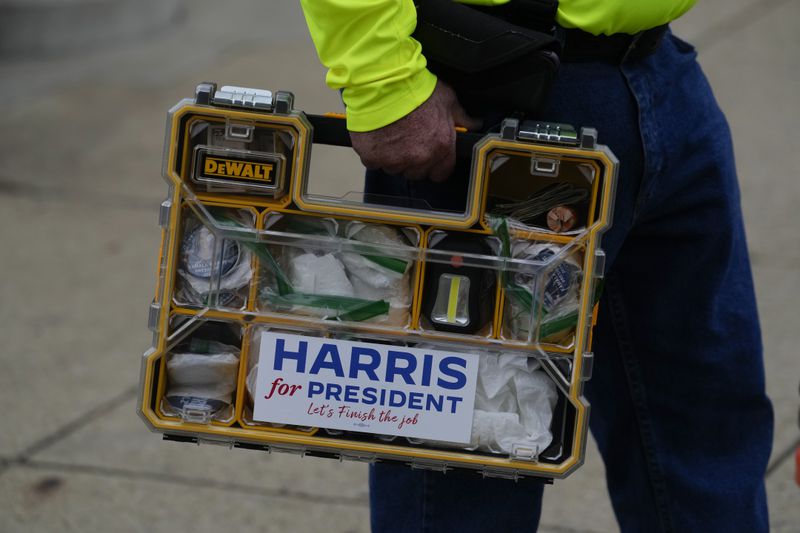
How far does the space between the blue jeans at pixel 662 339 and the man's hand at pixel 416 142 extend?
0.54 feet

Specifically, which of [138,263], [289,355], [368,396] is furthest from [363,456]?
[138,263]

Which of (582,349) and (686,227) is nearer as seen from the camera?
(582,349)

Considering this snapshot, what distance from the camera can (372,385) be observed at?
5.74ft

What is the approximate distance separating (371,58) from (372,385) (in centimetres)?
51

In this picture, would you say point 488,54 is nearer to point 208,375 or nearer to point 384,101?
point 384,101

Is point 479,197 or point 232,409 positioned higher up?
point 479,197

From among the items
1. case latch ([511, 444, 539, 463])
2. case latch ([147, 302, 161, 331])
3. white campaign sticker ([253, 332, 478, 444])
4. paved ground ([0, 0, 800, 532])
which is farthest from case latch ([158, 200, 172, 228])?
paved ground ([0, 0, 800, 532])

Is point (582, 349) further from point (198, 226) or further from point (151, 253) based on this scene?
point (151, 253)

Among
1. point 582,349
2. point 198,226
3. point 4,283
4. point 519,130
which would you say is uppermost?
point 519,130

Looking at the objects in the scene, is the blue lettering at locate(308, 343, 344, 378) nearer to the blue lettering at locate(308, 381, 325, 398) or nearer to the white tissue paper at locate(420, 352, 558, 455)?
the blue lettering at locate(308, 381, 325, 398)

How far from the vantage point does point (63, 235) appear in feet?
15.9

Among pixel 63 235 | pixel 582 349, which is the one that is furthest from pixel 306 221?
pixel 63 235

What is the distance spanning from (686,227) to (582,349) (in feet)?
1.62

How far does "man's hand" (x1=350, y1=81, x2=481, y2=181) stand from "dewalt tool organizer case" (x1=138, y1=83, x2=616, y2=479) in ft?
0.14
